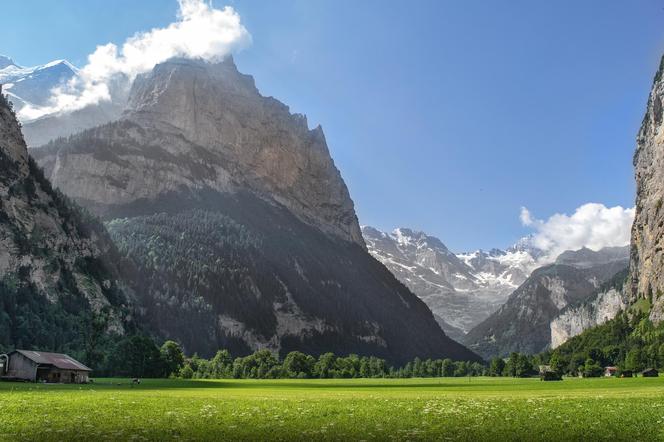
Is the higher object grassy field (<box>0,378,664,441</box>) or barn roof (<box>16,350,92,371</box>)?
grassy field (<box>0,378,664,441</box>)

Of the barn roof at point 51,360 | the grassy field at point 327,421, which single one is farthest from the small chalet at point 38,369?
the grassy field at point 327,421

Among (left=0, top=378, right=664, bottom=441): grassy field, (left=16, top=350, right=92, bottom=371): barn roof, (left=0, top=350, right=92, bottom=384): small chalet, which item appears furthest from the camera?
(left=16, top=350, right=92, bottom=371): barn roof

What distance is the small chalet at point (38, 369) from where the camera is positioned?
321ft

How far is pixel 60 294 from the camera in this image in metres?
196

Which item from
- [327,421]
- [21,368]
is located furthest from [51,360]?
[327,421]

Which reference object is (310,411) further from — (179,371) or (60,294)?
(60,294)

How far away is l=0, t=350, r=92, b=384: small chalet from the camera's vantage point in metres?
97.8

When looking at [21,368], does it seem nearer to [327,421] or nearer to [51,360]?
[51,360]

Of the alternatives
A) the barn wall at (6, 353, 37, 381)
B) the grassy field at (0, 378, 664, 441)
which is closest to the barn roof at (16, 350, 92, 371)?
the barn wall at (6, 353, 37, 381)

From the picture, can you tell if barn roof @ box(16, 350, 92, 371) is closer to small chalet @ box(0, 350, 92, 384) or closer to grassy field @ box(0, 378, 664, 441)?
small chalet @ box(0, 350, 92, 384)

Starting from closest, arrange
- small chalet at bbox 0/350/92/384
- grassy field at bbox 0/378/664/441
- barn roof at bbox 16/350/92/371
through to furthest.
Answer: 1. grassy field at bbox 0/378/664/441
2. small chalet at bbox 0/350/92/384
3. barn roof at bbox 16/350/92/371

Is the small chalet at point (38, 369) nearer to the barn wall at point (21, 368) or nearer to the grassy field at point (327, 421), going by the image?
the barn wall at point (21, 368)

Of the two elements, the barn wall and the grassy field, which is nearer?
the grassy field

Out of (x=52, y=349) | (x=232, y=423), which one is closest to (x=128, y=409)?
(x=232, y=423)
